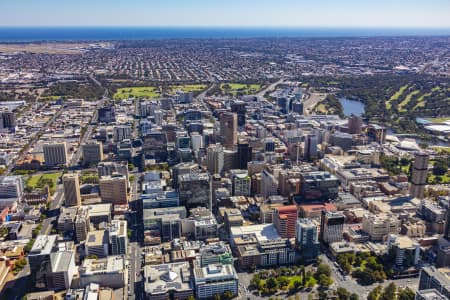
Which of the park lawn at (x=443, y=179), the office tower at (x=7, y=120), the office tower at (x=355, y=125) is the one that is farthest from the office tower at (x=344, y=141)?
the office tower at (x=7, y=120)

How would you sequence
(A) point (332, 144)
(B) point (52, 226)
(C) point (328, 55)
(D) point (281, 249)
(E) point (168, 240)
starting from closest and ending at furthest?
1. (D) point (281, 249)
2. (E) point (168, 240)
3. (B) point (52, 226)
4. (A) point (332, 144)
5. (C) point (328, 55)

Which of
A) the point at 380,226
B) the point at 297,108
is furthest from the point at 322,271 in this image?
the point at 297,108

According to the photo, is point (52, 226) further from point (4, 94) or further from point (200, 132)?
point (4, 94)

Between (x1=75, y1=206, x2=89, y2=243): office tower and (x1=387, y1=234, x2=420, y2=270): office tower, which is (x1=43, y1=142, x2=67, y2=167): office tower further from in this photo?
(x1=387, y1=234, x2=420, y2=270): office tower

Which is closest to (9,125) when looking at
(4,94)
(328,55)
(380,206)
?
(4,94)

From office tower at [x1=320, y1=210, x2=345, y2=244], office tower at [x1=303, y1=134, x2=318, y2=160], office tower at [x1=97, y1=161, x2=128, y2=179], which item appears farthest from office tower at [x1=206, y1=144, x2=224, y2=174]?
office tower at [x1=320, y1=210, x2=345, y2=244]

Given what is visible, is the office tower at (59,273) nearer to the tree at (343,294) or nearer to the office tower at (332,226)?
the tree at (343,294)
